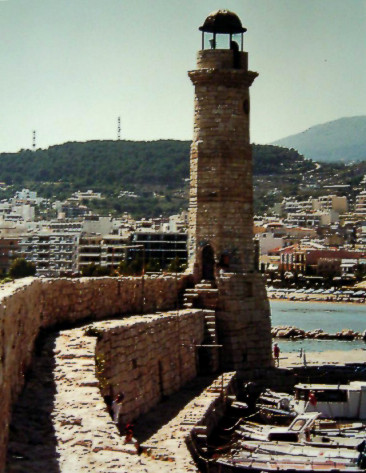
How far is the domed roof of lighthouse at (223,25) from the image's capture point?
28500mm

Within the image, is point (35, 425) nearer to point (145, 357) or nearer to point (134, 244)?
point (145, 357)

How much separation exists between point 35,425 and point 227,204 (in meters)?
16.7

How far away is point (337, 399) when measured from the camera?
26.4 m

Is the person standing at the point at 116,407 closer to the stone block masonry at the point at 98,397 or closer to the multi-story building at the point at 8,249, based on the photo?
the stone block masonry at the point at 98,397

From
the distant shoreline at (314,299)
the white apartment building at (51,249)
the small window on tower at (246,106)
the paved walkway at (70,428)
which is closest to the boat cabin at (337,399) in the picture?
the small window on tower at (246,106)

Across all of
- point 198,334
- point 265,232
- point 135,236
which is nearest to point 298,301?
point 135,236

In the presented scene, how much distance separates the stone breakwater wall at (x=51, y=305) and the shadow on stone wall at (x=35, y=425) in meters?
0.13

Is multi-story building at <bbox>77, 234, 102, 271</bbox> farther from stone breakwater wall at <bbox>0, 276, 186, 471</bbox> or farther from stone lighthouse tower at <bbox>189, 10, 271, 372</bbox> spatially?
stone breakwater wall at <bbox>0, 276, 186, 471</bbox>

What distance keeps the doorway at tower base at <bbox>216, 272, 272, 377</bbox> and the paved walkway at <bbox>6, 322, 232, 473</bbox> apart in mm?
10007

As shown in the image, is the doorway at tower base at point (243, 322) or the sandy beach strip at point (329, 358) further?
the sandy beach strip at point (329, 358)

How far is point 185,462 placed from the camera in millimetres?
13992

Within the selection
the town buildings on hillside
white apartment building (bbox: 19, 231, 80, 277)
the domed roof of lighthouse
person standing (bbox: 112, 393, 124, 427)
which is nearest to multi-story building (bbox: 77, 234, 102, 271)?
the town buildings on hillside

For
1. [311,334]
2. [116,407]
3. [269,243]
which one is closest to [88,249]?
[311,334]

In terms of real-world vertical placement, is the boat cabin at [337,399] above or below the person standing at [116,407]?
below
